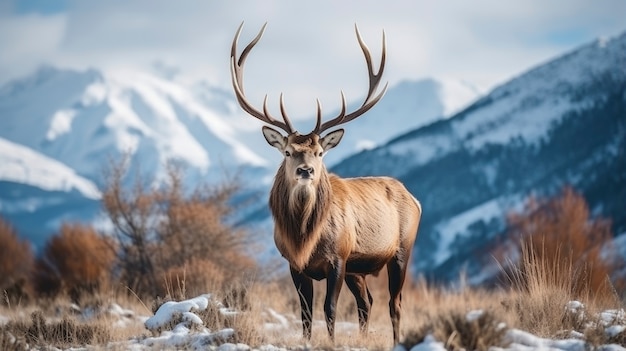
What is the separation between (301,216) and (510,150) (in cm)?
13073

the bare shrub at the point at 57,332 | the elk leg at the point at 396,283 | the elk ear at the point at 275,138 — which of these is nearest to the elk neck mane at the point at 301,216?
the elk ear at the point at 275,138

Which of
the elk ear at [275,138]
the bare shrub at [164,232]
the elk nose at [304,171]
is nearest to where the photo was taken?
the elk nose at [304,171]

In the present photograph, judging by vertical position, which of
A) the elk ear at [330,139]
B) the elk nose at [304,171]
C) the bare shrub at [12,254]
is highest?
the bare shrub at [12,254]

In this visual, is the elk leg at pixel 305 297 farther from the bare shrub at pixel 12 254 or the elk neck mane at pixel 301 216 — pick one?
the bare shrub at pixel 12 254

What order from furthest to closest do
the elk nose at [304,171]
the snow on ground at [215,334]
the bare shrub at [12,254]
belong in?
the bare shrub at [12,254] < the elk nose at [304,171] < the snow on ground at [215,334]

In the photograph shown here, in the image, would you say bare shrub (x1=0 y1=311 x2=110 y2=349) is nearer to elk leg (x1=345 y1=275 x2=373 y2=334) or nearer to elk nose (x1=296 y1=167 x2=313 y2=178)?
elk nose (x1=296 y1=167 x2=313 y2=178)

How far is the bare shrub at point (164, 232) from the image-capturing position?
55.9 ft

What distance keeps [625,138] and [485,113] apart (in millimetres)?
31675

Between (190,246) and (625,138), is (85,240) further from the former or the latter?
(625,138)

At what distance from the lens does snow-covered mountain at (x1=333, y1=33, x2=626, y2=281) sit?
113688 mm

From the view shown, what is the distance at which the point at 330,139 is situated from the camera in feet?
28.8

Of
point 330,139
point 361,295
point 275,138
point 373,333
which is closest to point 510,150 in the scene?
point 361,295

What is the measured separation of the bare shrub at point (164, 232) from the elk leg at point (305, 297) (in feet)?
27.5

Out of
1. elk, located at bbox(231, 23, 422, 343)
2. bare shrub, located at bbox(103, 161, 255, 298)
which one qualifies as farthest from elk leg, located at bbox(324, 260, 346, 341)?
bare shrub, located at bbox(103, 161, 255, 298)
